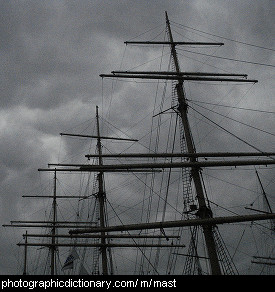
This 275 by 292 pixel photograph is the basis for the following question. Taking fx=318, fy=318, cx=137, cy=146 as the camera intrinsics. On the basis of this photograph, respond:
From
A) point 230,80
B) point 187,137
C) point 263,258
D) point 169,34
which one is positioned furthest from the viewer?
point 263,258

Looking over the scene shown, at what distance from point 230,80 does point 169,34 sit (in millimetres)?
6252

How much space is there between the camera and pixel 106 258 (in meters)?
28.5

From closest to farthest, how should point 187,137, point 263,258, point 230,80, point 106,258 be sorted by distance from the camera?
point 187,137 → point 230,80 → point 106,258 → point 263,258

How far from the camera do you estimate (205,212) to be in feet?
56.1

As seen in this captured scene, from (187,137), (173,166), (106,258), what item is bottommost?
(106,258)

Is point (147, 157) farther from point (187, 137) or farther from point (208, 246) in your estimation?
point (208, 246)
